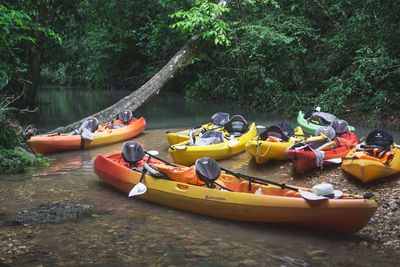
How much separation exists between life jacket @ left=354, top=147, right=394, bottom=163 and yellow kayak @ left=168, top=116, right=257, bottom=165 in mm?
2804

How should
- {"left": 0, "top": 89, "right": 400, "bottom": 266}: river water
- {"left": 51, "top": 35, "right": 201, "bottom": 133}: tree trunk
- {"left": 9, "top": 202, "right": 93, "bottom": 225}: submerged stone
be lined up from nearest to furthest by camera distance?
{"left": 0, "top": 89, "right": 400, "bottom": 266}: river water
{"left": 9, "top": 202, "right": 93, "bottom": 225}: submerged stone
{"left": 51, "top": 35, "right": 201, "bottom": 133}: tree trunk

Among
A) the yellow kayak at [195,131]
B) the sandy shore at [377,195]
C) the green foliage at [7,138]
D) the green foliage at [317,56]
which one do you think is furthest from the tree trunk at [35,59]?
the sandy shore at [377,195]

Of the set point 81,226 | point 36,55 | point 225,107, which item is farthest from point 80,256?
point 225,107

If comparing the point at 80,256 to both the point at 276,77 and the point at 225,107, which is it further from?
the point at 225,107

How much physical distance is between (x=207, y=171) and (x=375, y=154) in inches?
116

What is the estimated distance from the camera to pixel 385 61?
11891 millimetres

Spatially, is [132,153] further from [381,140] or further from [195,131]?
[381,140]

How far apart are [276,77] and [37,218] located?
1239 cm

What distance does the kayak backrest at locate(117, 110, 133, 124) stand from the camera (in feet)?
40.0

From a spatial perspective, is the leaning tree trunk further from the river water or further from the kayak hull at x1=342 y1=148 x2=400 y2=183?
the kayak hull at x1=342 y1=148 x2=400 y2=183

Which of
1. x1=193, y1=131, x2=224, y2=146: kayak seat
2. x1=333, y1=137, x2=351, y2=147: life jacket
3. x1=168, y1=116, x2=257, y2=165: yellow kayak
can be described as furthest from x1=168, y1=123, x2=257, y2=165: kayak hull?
x1=333, y1=137, x2=351, y2=147: life jacket

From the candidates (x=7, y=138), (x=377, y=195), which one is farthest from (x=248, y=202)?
(x=7, y=138)

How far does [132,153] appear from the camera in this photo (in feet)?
23.3

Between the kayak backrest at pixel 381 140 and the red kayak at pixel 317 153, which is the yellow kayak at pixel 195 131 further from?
the kayak backrest at pixel 381 140
